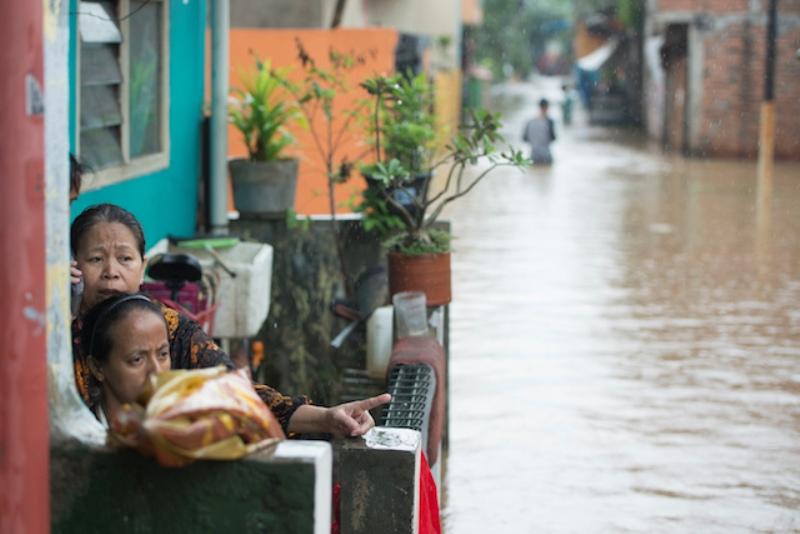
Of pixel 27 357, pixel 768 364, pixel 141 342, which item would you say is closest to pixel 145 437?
pixel 27 357

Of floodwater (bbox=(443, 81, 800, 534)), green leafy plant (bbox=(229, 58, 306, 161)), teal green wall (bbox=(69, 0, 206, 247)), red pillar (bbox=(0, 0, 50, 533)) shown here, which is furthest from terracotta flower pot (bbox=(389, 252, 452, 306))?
red pillar (bbox=(0, 0, 50, 533))

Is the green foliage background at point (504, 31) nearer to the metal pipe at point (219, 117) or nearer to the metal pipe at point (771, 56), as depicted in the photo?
the metal pipe at point (771, 56)

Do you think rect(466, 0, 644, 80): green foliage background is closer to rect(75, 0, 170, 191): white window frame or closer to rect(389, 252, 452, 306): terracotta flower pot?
rect(75, 0, 170, 191): white window frame

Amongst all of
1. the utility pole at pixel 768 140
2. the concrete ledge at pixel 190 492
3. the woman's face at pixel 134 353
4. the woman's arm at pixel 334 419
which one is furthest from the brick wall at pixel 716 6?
the concrete ledge at pixel 190 492

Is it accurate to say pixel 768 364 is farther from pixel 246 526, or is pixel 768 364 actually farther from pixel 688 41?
pixel 688 41

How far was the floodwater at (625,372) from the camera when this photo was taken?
6.03m

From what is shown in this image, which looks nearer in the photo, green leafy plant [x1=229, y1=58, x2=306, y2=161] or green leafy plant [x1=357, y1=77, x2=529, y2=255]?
green leafy plant [x1=357, y1=77, x2=529, y2=255]

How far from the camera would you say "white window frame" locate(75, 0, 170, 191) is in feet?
19.1

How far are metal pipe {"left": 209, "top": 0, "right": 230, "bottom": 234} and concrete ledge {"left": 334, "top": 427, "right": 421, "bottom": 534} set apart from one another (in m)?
4.48

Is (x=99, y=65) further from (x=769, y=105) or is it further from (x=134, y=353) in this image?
(x=769, y=105)

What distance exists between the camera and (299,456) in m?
2.64

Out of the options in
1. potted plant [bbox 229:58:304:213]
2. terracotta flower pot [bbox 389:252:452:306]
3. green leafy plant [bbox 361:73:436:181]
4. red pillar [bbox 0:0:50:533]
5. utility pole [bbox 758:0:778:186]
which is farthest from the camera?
utility pole [bbox 758:0:778:186]

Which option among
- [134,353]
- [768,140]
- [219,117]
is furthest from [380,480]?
[768,140]

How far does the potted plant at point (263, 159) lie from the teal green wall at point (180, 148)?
0.26 meters
